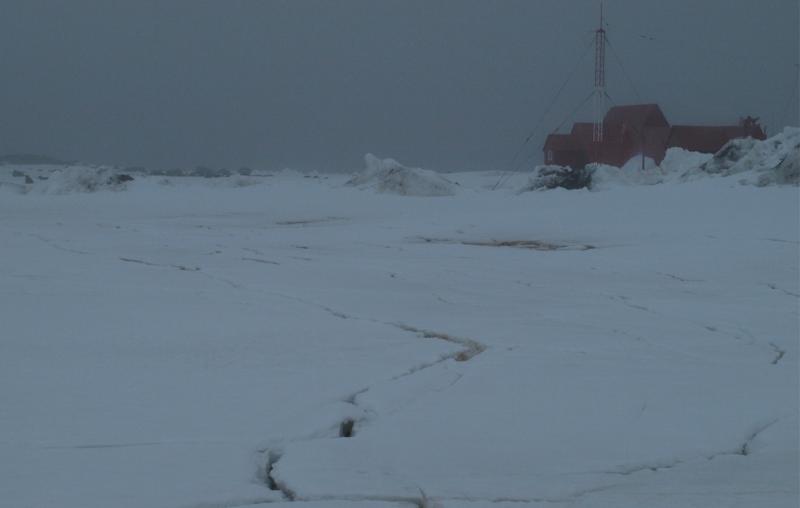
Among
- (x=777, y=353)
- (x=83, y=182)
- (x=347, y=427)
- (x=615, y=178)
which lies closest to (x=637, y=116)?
(x=615, y=178)

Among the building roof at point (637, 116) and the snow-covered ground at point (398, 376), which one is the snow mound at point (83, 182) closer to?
the snow-covered ground at point (398, 376)

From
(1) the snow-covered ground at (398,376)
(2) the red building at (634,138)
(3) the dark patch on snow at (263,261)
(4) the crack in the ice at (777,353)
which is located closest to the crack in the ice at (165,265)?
(1) the snow-covered ground at (398,376)

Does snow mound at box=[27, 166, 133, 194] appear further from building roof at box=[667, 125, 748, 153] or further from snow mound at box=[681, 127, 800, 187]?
building roof at box=[667, 125, 748, 153]

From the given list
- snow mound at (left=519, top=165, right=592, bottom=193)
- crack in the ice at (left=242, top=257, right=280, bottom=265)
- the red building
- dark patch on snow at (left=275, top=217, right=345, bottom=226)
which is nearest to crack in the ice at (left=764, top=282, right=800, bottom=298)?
crack in the ice at (left=242, top=257, right=280, bottom=265)

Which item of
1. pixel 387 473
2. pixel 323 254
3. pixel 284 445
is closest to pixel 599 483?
pixel 387 473

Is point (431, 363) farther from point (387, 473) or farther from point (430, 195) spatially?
point (430, 195)

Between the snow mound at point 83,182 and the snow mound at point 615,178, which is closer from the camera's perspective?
the snow mound at point 615,178

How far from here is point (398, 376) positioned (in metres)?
3.30

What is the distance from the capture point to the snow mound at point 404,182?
15.4 m

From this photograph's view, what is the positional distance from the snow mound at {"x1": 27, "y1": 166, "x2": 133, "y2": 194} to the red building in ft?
38.7

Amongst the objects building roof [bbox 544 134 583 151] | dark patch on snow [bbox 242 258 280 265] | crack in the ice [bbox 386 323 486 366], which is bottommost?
crack in the ice [bbox 386 323 486 366]

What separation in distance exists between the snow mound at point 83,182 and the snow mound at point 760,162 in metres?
10.2

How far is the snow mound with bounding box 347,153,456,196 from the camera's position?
1543 cm

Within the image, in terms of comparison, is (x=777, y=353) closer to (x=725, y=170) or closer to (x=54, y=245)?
(x=54, y=245)
